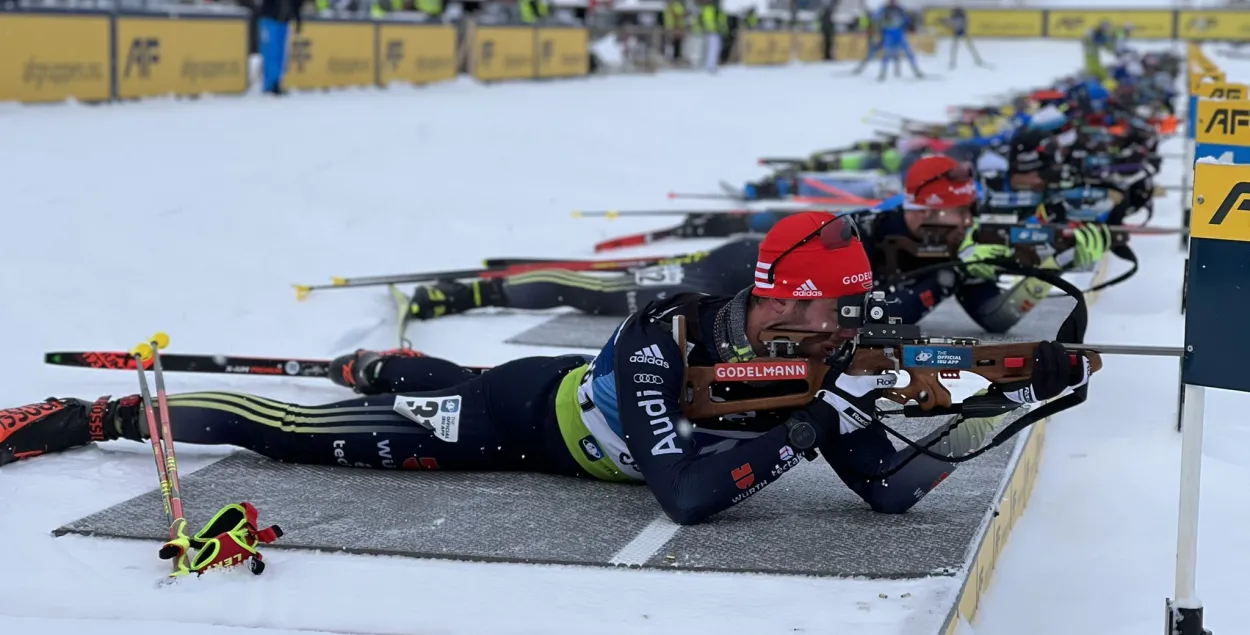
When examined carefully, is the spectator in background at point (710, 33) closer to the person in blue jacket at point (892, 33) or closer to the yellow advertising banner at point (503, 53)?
the person in blue jacket at point (892, 33)

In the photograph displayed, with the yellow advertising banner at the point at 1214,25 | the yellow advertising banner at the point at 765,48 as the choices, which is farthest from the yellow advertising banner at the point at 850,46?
the yellow advertising banner at the point at 1214,25

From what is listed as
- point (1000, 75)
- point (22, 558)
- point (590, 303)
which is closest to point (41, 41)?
point (590, 303)

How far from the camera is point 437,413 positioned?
4566 mm

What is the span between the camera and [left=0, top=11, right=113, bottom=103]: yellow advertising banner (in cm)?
1178

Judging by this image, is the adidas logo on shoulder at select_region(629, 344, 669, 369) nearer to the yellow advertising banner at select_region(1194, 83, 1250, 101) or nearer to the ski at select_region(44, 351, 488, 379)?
the ski at select_region(44, 351, 488, 379)

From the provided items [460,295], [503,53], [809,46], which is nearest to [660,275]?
[460,295]

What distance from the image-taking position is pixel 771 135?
753 inches

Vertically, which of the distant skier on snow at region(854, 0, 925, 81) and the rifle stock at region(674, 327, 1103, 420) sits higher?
the distant skier on snow at region(854, 0, 925, 81)

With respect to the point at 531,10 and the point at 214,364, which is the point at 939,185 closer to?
the point at 214,364

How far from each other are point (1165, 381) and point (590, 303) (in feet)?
9.27

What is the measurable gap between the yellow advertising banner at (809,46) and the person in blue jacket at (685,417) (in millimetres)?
31756

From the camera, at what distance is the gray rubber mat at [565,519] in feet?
12.4

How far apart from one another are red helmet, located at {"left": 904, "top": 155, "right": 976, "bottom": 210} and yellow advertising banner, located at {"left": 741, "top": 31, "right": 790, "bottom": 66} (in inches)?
1008

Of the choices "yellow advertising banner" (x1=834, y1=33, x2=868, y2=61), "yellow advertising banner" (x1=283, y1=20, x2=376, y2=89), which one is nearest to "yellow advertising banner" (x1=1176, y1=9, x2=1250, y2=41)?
"yellow advertising banner" (x1=834, y1=33, x2=868, y2=61)
